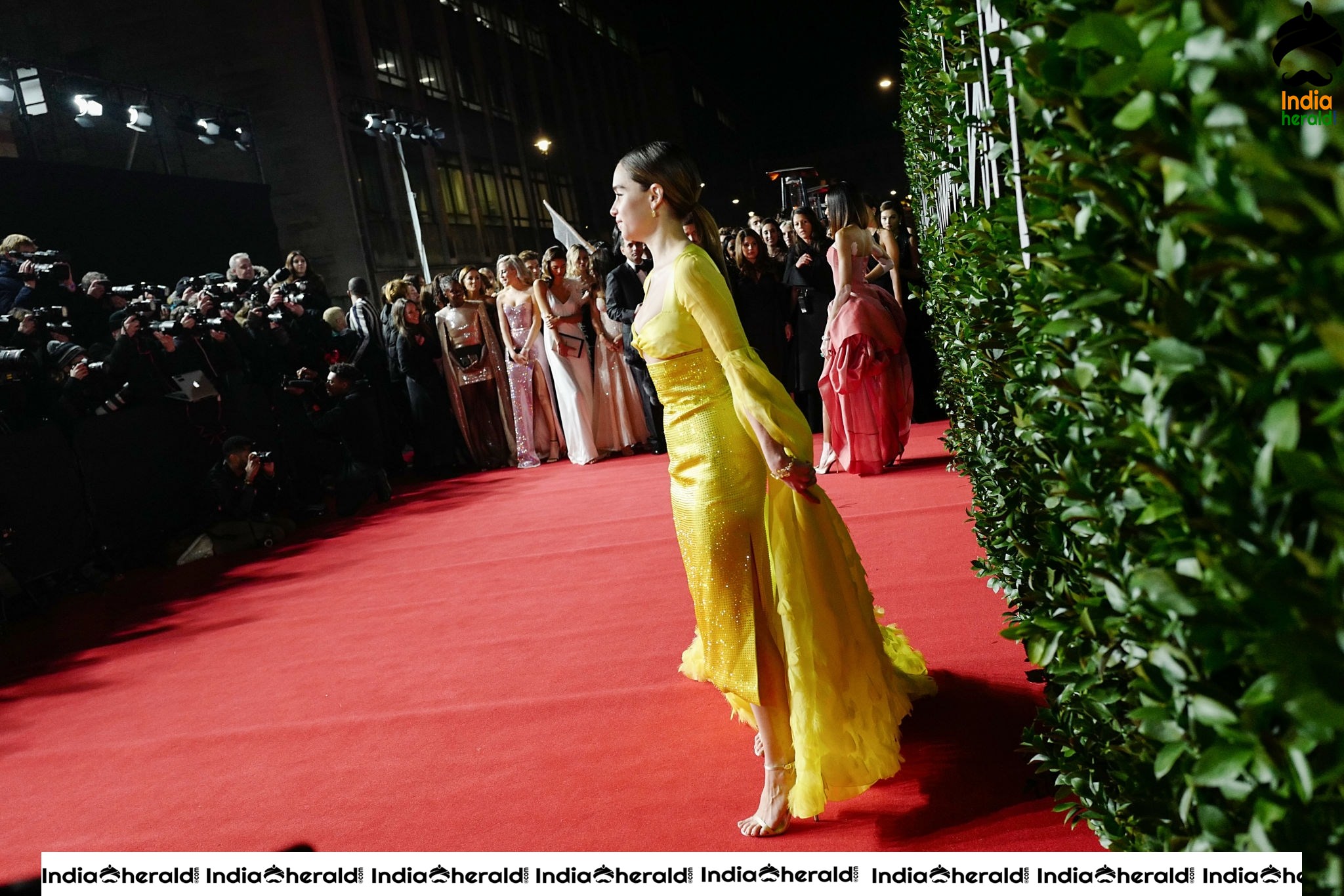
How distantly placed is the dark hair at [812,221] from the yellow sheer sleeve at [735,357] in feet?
20.0

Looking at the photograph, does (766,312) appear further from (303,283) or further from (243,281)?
(243,281)

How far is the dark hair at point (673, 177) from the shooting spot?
278 centimetres

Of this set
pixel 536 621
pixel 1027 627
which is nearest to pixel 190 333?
pixel 536 621

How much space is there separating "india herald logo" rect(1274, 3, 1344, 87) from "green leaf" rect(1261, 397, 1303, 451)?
0.31 meters

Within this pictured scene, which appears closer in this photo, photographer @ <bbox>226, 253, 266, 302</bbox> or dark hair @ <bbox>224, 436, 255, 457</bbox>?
dark hair @ <bbox>224, 436, 255, 457</bbox>

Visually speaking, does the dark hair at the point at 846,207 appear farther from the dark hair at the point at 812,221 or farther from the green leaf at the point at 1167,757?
the green leaf at the point at 1167,757

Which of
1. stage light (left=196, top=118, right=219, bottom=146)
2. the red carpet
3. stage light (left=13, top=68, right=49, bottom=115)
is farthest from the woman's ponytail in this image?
stage light (left=196, top=118, right=219, bottom=146)

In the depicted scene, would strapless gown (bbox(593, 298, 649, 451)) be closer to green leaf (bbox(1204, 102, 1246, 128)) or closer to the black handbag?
the black handbag

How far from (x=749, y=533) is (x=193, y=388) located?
7069 millimetres

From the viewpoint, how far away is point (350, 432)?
919cm

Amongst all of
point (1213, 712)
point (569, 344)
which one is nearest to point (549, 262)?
point (569, 344)

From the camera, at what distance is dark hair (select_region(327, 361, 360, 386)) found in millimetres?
9242

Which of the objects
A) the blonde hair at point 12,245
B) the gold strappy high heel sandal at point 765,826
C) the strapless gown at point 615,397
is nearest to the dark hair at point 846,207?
the strapless gown at point 615,397

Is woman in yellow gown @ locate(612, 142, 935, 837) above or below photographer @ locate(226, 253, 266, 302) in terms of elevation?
below
